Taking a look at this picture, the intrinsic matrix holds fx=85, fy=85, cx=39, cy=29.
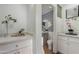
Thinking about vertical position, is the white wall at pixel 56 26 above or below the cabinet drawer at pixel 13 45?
above

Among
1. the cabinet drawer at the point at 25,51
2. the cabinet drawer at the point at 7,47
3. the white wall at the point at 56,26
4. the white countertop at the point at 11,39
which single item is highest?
the white wall at the point at 56,26

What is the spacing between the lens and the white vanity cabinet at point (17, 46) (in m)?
0.90

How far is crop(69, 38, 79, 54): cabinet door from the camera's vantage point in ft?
2.73

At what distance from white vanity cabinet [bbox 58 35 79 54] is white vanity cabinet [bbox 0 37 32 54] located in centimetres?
34

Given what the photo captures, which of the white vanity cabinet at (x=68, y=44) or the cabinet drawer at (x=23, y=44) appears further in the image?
the cabinet drawer at (x=23, y=44)

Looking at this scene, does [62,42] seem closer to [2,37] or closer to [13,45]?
[13,45]

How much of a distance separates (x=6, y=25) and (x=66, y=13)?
0.65 m

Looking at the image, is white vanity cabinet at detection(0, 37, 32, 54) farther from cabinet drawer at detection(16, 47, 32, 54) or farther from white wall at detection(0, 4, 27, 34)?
white wall at detection(0, 4, 27, 34)

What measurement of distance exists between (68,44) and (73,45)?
0.17ft

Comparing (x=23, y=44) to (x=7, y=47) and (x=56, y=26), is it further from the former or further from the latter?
(x=56, y=26)

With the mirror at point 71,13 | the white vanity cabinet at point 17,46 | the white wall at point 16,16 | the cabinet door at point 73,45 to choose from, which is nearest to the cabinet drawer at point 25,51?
the white vanity cabinet at point 17,46

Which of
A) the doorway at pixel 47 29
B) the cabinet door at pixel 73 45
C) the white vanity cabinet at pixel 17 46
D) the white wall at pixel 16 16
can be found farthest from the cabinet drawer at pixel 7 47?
the cabinet door at pixel 73 45

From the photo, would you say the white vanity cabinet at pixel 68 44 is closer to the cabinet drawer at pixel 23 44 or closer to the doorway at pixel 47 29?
the doorway at pixel 47 29

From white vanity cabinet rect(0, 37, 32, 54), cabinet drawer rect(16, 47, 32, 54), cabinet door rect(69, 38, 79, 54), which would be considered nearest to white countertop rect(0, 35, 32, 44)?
white vanity cabinet rect(0, 37, 32, 54)
